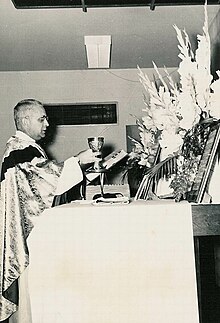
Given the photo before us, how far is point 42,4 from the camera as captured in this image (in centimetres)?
391

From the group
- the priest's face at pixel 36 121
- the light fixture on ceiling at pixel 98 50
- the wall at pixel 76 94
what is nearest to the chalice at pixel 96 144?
the priest's face at pixel 36 121

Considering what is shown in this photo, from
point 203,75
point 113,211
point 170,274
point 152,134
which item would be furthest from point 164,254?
point 152,134

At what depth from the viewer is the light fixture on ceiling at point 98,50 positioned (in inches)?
197

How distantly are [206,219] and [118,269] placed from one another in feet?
0.98

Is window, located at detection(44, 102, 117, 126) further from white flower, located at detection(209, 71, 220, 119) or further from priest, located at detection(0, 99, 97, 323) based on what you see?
white flower, located at detection(209, 71, 220, 119)

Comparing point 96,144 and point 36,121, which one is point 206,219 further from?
point 36,121

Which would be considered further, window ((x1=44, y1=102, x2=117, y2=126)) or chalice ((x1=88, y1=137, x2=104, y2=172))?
window ((x1=44, y1=102, x2=117, y2=126))

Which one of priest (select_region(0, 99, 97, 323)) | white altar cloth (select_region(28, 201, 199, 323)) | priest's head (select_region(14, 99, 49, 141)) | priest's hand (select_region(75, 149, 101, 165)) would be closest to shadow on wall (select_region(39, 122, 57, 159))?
priest's head (select_region(14, 99, 49, 141))

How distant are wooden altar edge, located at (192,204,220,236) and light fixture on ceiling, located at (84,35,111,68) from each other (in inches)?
152

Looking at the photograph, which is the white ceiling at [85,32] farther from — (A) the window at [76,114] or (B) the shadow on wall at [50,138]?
(B) the shadow on wall at [50,138]

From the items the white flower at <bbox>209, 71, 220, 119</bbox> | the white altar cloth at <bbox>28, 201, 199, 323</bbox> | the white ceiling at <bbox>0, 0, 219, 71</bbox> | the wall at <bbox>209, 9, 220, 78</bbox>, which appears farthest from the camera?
the wall at <bbox>209, 9, 220, 78</bbox>

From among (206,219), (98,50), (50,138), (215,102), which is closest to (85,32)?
(98,50)

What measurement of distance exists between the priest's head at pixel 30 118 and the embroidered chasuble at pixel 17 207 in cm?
24

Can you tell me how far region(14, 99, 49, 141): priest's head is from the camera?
3.01 meters
